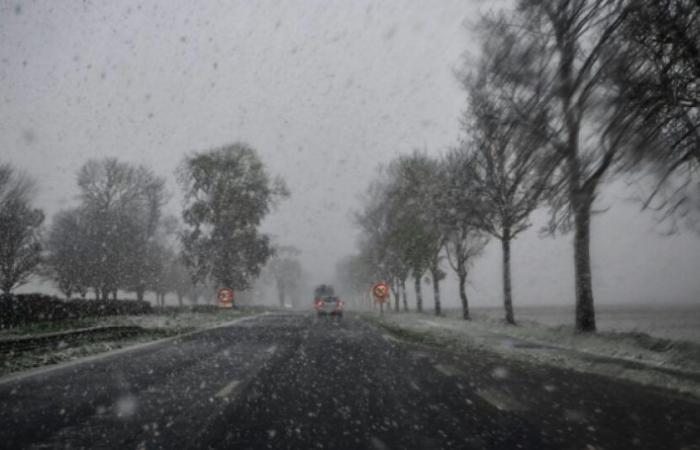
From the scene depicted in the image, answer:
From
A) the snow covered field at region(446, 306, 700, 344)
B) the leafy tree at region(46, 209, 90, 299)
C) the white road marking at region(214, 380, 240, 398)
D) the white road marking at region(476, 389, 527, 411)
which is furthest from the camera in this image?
the leafy tree at region(46, 209, 90, 299)

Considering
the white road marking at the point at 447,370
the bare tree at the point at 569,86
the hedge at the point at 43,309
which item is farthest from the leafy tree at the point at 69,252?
the bare tree at the point at 569,86

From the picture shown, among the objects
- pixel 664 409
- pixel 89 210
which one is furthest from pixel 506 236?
pixel 89 210

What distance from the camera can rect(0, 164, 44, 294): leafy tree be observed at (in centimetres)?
4381

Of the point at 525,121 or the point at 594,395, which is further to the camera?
the point at 594,395

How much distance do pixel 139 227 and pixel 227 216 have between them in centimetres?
927

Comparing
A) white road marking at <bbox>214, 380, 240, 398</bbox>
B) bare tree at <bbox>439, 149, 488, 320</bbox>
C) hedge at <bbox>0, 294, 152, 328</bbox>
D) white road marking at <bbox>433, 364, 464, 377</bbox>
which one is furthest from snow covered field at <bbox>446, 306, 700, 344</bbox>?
hedge at <bbox>0, 294, 152, 328</bbox>

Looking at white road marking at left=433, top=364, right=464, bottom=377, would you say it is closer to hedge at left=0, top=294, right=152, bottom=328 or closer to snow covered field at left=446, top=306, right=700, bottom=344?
snow covered field at left=446, top=306, right=700, bottom=344

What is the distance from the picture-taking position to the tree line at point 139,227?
46.9 metres

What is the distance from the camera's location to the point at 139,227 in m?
52.7

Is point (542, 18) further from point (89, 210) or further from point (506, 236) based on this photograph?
point (89, 210)

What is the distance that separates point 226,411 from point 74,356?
8196 millimetres

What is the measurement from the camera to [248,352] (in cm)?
1384

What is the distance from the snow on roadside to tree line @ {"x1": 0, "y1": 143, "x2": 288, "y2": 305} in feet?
105

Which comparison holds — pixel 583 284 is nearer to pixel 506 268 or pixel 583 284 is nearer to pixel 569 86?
pixel 506 268
